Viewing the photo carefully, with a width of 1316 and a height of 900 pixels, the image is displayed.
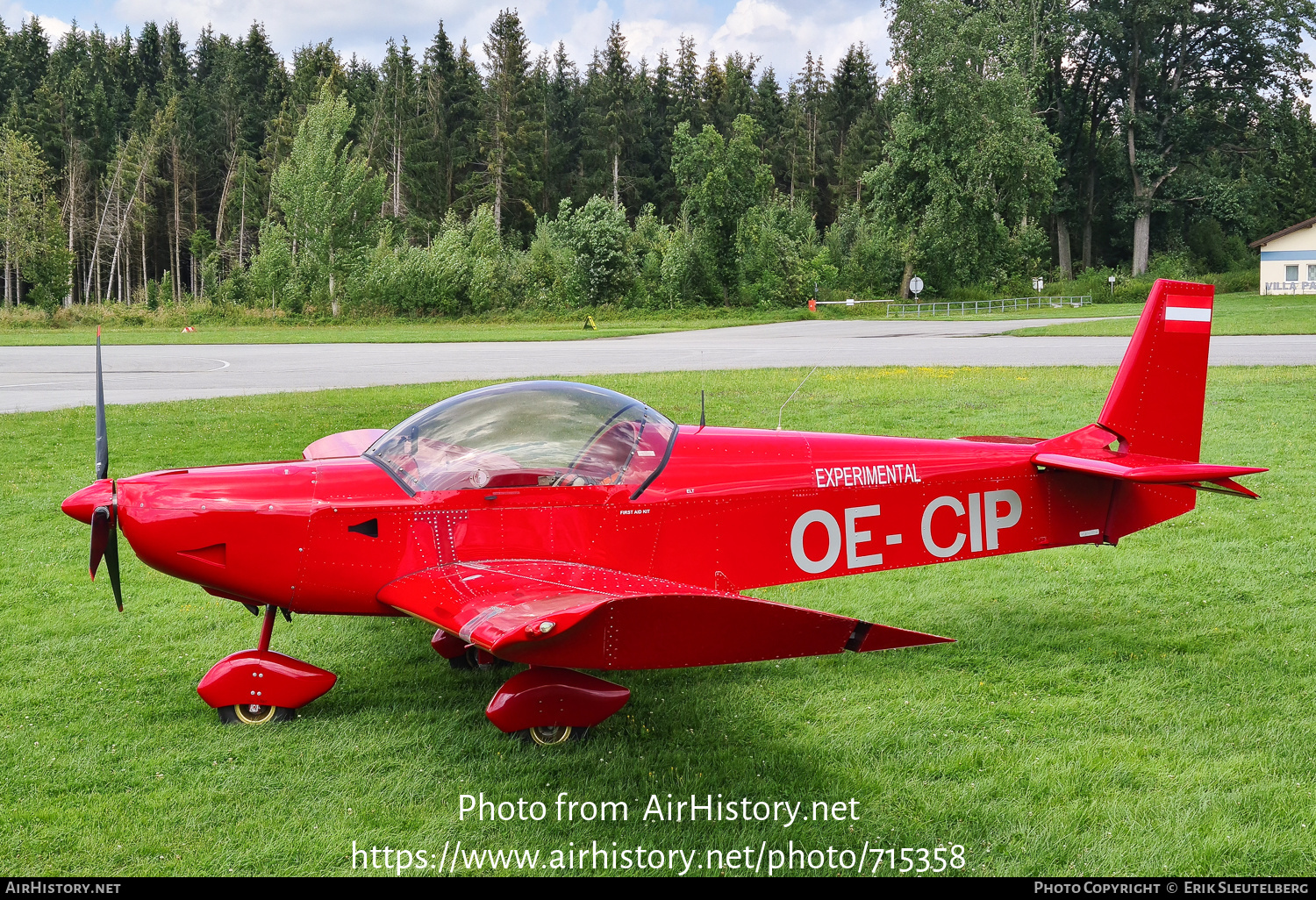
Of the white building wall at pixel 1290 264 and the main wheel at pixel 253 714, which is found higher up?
the white building wall at pixel 1290 264

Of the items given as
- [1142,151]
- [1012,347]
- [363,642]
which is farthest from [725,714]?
[1142,151]

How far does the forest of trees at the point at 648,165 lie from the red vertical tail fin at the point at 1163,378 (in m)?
47.6

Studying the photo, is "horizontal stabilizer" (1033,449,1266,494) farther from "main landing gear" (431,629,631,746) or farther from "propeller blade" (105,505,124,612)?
"propeller blade" (105,505,124,612)

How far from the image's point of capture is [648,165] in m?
87.2

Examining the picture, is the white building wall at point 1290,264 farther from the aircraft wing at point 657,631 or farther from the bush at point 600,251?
the aircraft wing at point 657,631

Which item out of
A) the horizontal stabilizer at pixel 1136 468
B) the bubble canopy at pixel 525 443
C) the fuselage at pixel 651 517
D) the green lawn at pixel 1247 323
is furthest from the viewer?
the green lawn at pixel 1247 323

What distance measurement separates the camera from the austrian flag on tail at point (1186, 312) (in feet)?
19.4

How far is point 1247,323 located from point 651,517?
116 ft

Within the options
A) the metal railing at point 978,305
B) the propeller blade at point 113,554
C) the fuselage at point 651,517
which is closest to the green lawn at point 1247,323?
the metal railing at point 978,305

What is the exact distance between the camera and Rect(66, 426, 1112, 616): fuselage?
15.2ft

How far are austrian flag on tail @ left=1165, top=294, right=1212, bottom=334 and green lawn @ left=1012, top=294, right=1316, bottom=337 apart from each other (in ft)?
67.4

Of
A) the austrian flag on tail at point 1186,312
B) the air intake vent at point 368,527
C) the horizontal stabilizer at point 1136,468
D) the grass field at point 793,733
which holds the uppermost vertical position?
the austrian flag on tail at point 1186,312

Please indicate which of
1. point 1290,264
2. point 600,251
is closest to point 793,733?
point 600,251

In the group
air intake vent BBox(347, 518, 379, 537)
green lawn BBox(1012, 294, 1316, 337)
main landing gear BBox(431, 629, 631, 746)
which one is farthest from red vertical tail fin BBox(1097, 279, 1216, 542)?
green lawn BBox(1012, 294, 1316, 337)
